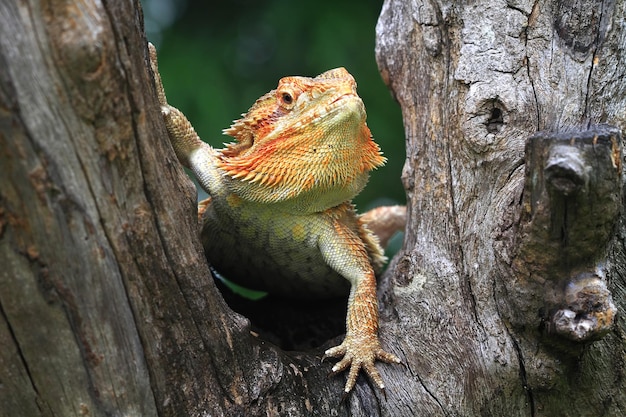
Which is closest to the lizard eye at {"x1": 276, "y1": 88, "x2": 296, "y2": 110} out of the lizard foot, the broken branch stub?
the lizard foot

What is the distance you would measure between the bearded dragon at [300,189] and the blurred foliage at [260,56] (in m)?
1.50

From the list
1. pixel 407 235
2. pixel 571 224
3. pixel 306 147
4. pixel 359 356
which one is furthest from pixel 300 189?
pixel 571 224

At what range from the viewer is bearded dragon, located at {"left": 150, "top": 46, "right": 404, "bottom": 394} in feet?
10.3

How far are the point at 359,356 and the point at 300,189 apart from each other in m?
0.90

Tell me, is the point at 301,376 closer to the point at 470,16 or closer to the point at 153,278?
the point at 153,278

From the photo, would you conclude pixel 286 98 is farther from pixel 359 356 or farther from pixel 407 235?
pixel 359 356

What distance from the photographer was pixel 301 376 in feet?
9.60

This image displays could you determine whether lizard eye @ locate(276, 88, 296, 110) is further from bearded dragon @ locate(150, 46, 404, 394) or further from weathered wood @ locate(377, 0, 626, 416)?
weathered wood @ locate(377, 0, 626, 416)

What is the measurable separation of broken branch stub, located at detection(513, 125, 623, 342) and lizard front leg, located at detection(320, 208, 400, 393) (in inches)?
33.6

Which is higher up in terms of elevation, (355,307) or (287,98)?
(287,98)

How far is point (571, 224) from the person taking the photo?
7.49ft

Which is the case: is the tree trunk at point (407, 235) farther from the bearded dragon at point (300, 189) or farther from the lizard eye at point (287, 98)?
the lizard eye at point (287, 98)

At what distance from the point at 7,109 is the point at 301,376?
173 cm

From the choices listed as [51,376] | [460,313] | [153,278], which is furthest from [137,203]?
[460,313]
